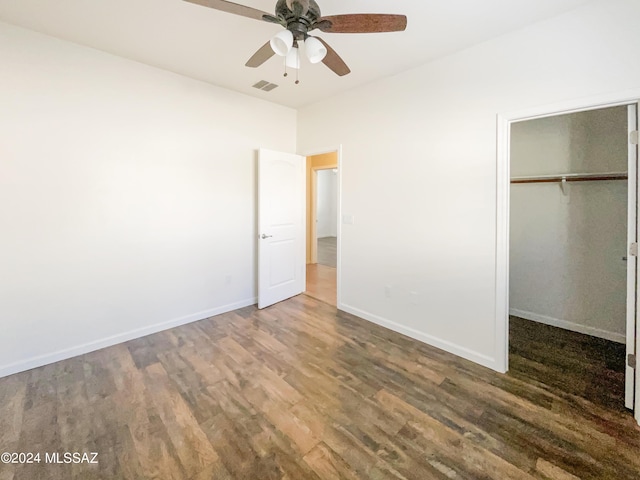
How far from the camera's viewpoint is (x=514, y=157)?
349cm

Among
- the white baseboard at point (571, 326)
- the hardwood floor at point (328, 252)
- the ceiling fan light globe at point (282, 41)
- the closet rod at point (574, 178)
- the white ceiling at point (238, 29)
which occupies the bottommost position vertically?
the white baseboard at point (571, 326)

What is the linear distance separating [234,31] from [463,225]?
254 cm

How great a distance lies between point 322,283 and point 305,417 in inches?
128

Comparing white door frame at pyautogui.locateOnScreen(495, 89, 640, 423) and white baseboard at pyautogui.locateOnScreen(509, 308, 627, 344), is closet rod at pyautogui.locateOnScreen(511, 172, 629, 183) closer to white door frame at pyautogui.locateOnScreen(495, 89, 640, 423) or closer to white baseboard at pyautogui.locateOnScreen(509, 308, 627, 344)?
white door frame at pyautogui.locateOnScreen(495, 89, 640, 423)

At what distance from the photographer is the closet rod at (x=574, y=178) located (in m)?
2.80

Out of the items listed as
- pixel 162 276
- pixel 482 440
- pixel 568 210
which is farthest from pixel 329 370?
pixel 568 210

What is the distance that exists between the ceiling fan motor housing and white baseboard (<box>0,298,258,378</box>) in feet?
10.1

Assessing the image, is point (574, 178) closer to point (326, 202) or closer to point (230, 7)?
point (230, 7)

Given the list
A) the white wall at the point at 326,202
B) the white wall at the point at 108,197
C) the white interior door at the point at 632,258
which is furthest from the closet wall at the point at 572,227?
the white wall at the point at 326,202

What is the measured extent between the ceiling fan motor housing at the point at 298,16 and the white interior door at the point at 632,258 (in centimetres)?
213

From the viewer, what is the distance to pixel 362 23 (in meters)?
1.59

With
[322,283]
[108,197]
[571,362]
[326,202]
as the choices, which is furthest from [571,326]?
[326,202]

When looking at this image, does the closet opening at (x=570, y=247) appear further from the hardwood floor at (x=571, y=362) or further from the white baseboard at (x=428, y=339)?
the white baseboard at (x=428, y=339)

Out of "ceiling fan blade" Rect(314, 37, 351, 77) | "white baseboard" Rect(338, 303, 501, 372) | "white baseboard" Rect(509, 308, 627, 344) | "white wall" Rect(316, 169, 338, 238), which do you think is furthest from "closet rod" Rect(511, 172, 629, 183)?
"white wall" Rect(316, 169, 338, 238)
